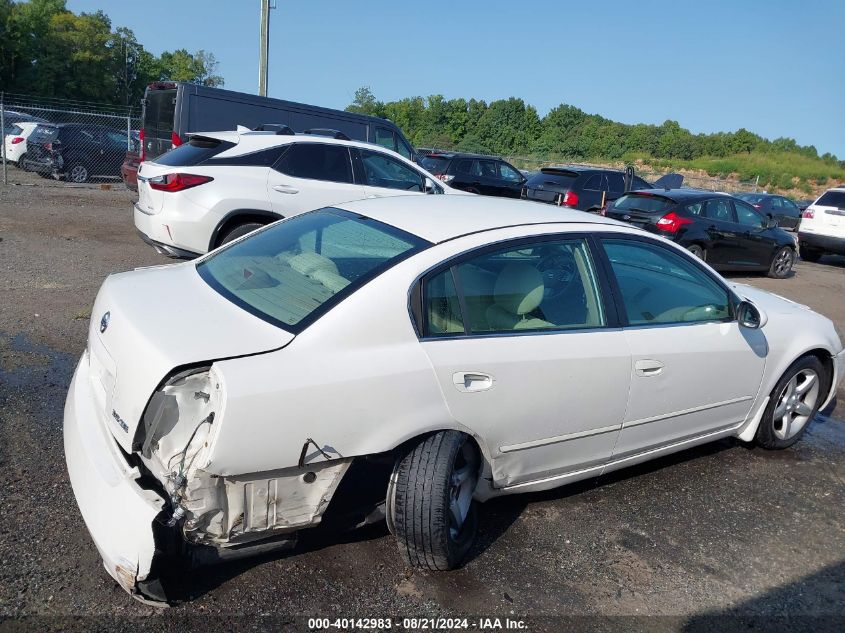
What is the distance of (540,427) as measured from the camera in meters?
3.24

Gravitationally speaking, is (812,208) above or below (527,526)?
above

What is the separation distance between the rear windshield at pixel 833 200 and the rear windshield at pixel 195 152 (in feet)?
43.8

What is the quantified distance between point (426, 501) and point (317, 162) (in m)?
6.13

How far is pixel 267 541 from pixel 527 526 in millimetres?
1387

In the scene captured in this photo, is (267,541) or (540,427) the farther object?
(540,427)

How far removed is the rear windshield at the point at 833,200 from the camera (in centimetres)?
1529

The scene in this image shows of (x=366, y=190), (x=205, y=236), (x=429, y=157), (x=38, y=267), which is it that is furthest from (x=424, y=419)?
(x=429, y=157)

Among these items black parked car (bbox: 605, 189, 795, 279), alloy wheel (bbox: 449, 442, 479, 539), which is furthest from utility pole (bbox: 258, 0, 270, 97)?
alloy wheel (bbox: 449, 442, 479, 539)

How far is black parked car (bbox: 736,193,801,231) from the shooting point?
66.6ft

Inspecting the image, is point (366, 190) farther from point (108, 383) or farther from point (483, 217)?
point (108, 383)

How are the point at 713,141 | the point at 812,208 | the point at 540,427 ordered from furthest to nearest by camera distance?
the point at 713,141 < the point at 812,208 < the point at 540,427

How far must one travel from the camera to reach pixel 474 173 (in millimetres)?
17125

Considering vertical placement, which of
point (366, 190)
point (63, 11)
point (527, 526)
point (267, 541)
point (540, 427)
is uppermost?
point (63, 11)

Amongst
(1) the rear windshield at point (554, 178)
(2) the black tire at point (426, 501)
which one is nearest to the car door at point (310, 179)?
(2) the black tire at point (426, 501)
